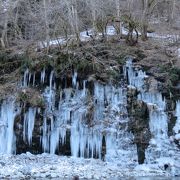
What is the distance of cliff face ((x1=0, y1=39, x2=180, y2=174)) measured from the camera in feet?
56.6

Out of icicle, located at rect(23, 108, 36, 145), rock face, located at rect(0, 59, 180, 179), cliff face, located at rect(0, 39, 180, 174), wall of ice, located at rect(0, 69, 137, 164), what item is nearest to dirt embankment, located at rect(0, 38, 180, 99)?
cliff face, located at rect(0, 39, 180, 174)

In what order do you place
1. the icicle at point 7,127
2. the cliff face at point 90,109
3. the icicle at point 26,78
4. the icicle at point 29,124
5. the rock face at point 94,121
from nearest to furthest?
the rock face at point 94,121 → the cliff face at point 90,109 → the icicle at point 7,127 → the icicle at point 29,124 → the icicle at point 26,78

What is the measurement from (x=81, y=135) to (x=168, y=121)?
3.72 meters

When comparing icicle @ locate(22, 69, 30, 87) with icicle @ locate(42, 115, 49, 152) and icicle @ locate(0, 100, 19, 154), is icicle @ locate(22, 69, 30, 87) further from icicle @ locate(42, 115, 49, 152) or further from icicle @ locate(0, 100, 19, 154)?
icicle @ locate(42, 115, 49, 152)

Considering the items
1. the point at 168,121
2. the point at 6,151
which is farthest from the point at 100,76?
the point at 6,151

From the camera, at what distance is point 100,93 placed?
1855cm

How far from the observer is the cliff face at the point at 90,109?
17250mm

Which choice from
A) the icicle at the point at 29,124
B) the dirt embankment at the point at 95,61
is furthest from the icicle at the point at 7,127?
the dirt embankment at the point at 95,61

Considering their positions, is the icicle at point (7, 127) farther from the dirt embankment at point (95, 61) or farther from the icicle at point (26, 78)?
the icicle at point (26, 78)

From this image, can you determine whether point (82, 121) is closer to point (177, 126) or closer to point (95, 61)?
point (95, 61)

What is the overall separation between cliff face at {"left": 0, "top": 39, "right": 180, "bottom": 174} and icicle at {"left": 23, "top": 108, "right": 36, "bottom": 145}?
0.14ft

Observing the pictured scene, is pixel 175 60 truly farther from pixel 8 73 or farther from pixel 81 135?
pixel 8 73

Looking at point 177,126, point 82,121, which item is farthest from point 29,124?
point 177,126

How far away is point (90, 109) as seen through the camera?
18.1 metres
